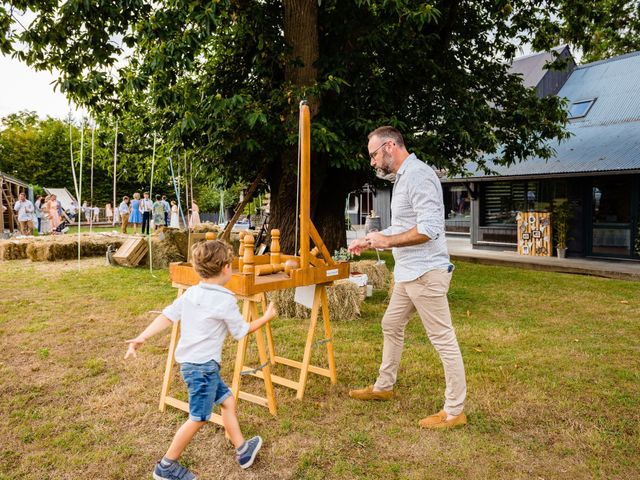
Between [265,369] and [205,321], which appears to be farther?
[265,369]

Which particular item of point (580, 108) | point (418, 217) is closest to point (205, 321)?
point (418, 217)

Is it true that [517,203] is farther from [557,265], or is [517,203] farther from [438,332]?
[438,332]

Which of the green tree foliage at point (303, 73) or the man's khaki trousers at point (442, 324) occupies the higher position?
the green tree foliage at point (303, 73)

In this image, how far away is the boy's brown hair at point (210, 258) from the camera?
113 inches

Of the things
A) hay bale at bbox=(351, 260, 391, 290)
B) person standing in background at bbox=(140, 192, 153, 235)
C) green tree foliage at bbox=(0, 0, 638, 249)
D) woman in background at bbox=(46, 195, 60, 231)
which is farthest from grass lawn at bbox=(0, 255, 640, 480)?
woman in background at bbox=(46, 195, 60, 231)

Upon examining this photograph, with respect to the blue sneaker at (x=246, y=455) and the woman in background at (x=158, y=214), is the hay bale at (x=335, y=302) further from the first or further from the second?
the woman in background at (x=158, y=214)

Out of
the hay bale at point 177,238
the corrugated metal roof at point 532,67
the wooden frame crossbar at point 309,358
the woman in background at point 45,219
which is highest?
the corrugated metal roof at point 532,67

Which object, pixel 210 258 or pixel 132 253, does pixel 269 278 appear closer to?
pixel 210 258

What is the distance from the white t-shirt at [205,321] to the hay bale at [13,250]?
1327 cm

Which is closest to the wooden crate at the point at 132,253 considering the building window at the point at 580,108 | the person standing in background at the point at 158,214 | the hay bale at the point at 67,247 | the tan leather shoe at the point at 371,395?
the hay bale at the point at 67,247

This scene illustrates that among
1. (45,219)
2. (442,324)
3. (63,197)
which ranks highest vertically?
(63,197)

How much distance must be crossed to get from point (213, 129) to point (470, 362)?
17.4 ft

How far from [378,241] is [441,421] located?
139 cm

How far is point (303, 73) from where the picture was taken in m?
8.66
